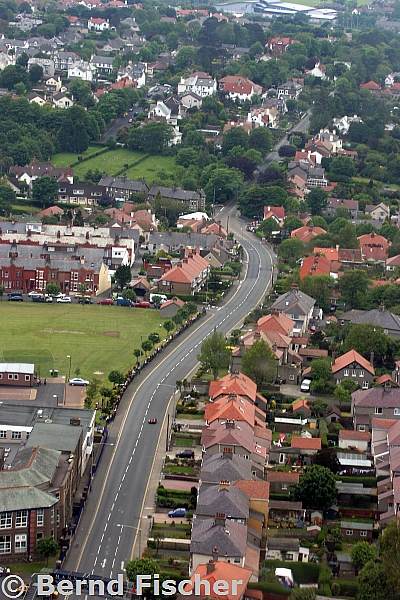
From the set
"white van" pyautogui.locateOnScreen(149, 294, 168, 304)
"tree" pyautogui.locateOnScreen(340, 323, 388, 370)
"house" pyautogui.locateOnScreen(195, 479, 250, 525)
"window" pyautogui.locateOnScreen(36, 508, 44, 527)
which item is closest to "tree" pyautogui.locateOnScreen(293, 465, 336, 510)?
"house" pyautogui.locateOnScreen(195, 479, 250, 525)

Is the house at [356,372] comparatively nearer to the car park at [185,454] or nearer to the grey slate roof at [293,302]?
the grey slate roof at [293,302]

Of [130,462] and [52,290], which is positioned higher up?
[130,462]

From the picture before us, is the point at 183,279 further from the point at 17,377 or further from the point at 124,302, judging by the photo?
the point at 17,377

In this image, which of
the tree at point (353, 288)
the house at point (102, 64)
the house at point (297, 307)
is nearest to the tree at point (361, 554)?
the house at point (297, 307)

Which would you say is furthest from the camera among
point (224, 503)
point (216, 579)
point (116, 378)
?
point (116, 378)

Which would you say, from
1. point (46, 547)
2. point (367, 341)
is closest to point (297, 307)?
point (367, 341)

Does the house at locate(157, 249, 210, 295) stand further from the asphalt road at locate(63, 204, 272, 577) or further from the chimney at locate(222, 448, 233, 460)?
the chimney at locate(222, 448, 233, 460)
